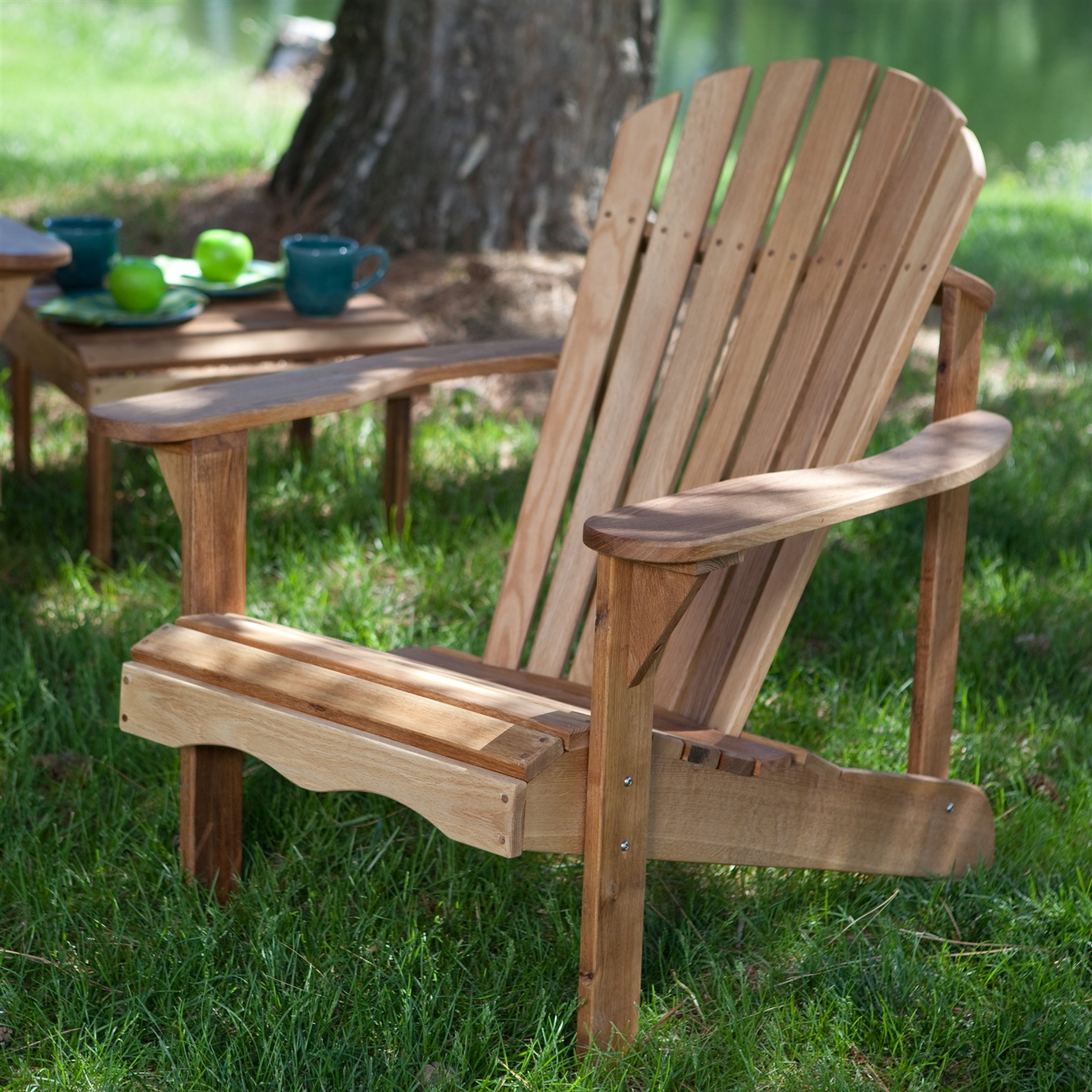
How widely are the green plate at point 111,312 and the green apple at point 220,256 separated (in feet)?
0.51

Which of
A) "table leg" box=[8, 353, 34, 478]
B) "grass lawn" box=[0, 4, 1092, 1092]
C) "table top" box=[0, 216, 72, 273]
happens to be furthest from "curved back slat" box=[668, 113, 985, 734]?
"table leg" box=[8, 353, 34, 478]

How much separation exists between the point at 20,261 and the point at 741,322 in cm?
130

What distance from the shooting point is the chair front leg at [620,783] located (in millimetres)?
1553

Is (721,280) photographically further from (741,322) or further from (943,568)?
(943,568)

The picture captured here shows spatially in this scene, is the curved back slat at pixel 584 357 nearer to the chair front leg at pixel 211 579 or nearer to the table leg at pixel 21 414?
the chair front leg at pixel 211 579

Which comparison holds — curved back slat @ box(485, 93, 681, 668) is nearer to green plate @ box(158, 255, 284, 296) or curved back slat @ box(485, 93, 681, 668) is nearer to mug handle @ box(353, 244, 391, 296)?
mug handle @ box(353, 244, 391, 296)

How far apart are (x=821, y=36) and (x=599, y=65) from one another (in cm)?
1195

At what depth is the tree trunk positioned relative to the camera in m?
4.37

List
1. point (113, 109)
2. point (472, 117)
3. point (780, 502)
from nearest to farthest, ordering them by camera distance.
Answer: point (780, 502) → point (472, 117) → point (113, 109)

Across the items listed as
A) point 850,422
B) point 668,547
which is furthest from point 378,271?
point 668,547

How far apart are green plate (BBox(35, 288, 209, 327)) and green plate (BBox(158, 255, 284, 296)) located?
0.13 meters

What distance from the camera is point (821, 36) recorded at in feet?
50.0

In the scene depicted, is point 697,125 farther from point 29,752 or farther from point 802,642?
point 29,752

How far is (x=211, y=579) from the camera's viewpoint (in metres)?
2.02
